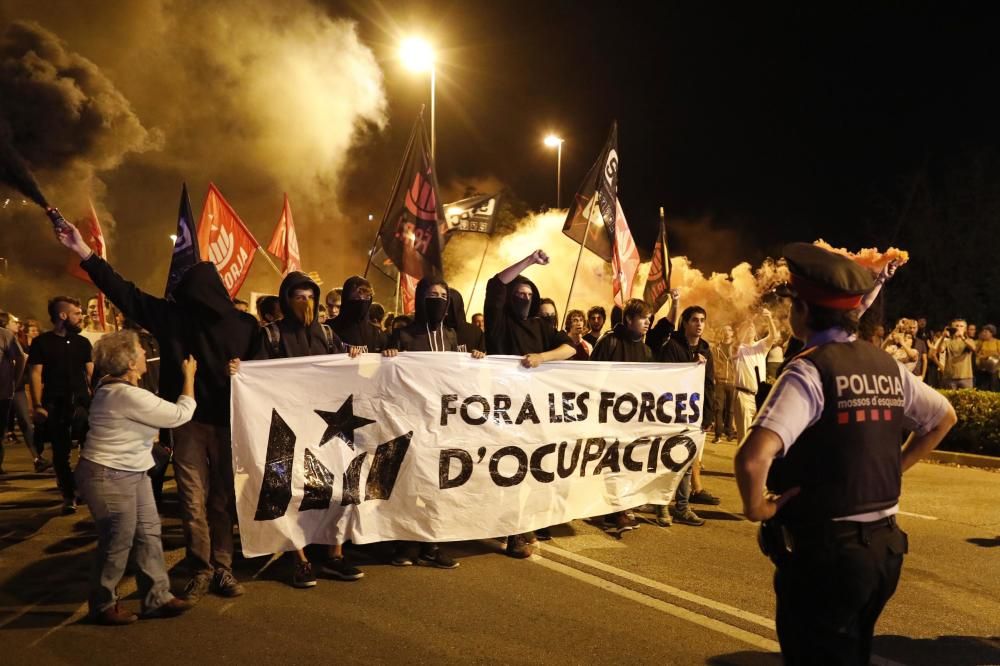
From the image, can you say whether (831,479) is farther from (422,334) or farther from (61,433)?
(61,433)

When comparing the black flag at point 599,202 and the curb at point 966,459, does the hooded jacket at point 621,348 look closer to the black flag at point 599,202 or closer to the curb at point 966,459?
the black flag at point 599,202

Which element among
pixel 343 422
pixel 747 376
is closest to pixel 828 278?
pixel 343 422

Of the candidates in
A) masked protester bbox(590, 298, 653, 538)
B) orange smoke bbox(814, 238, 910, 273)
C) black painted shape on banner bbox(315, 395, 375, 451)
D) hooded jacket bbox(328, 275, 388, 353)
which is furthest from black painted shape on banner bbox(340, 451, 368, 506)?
orange smoke bbox(814, 238, 910, 273)

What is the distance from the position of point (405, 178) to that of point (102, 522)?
18.0 ft

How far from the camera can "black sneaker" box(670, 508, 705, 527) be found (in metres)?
6.71

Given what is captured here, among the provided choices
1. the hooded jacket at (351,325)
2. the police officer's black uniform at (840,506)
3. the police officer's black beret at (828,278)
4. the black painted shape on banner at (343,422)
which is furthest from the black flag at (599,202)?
the police officer's black uniform at (840,506)

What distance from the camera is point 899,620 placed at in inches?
174

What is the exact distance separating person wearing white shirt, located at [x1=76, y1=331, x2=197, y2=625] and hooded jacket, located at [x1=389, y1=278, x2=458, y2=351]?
183cm

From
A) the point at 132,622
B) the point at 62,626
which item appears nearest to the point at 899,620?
the point at 132,622

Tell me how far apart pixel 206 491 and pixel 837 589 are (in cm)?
385

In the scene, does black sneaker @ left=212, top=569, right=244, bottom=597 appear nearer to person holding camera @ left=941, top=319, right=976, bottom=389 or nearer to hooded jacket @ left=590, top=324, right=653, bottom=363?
hooded jacket @ left=590, top=324, right=653, bottom=363

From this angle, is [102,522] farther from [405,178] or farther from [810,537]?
[405,178]

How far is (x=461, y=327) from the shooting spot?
6.36 metres

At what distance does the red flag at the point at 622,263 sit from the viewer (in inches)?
445
